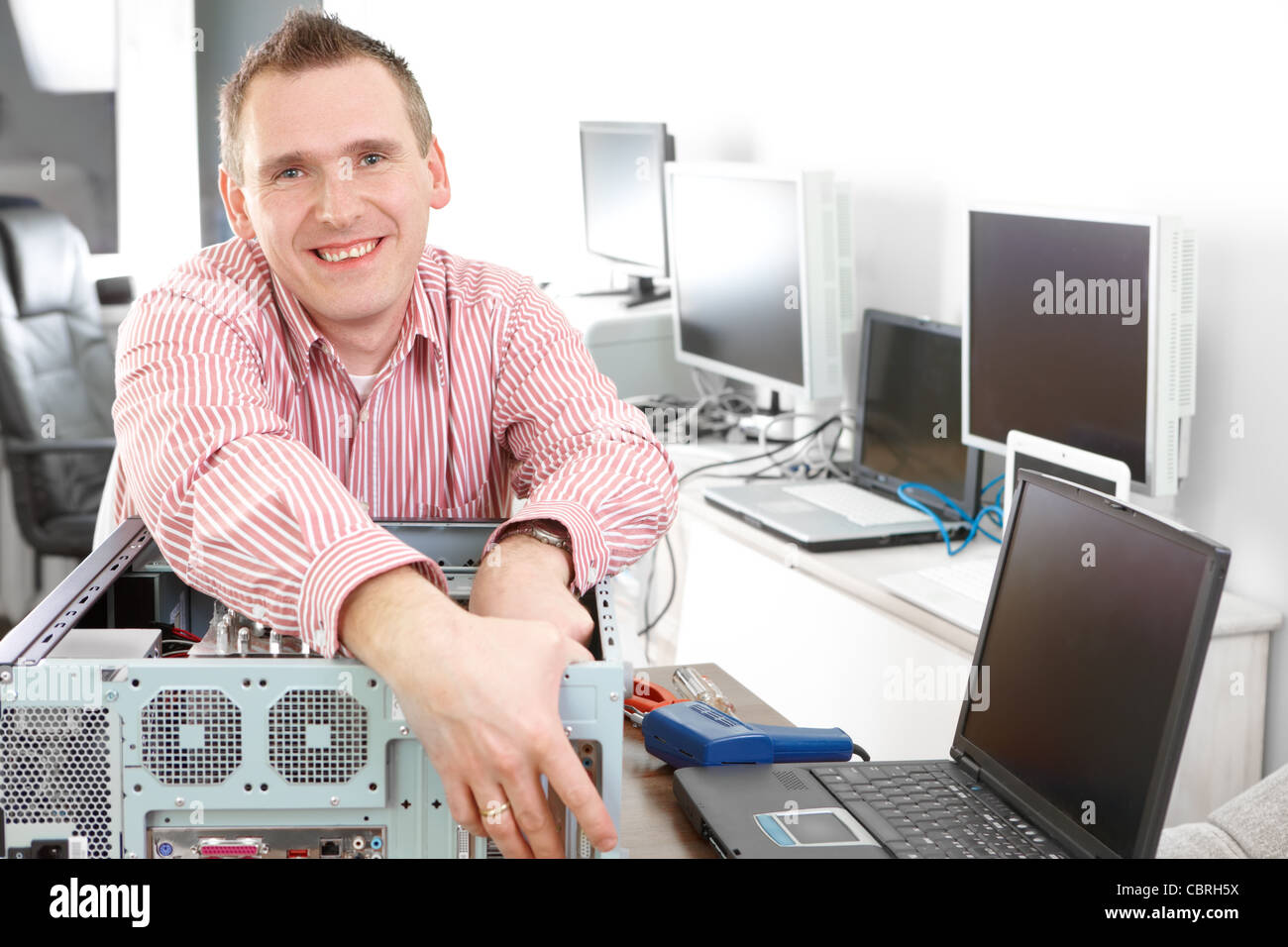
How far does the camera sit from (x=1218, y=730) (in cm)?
194

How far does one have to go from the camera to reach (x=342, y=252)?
1.31 m

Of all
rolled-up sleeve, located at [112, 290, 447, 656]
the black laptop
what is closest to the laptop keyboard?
the black laptop

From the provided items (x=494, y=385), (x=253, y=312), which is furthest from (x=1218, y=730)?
(x=253, y=312)

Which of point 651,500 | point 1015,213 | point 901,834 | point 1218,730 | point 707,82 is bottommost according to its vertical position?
point 1218,730

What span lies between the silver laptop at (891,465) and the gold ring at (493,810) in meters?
1.62

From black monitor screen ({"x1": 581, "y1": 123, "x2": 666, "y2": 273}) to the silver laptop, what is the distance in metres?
0.83

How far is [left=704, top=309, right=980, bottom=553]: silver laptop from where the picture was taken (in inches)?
95.1

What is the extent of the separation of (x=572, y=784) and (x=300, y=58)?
81cm

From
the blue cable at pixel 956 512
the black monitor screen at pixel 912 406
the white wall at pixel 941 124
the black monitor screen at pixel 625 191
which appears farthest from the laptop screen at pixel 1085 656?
the black monitor screen at pixel 625 191

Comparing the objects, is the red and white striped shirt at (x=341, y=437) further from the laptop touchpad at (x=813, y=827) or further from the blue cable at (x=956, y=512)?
the blue cable at (x=956, y=512)

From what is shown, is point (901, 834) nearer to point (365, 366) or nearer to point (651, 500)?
point (651, 500)

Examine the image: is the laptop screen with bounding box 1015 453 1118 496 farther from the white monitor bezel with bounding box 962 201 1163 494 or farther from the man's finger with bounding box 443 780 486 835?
the man's finger with bounding box 443 780 486 835

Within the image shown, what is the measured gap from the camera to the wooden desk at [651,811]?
104 cm
